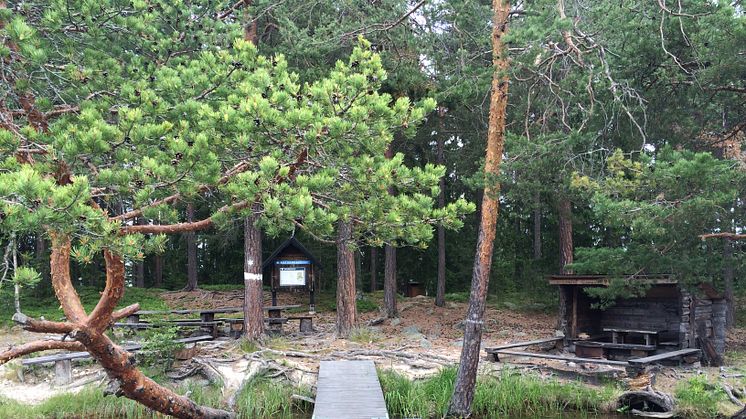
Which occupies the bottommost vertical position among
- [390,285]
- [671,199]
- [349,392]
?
[349,392]

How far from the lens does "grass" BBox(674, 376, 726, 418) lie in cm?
891

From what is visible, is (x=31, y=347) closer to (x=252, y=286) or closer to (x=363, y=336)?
(x=252, y=286)

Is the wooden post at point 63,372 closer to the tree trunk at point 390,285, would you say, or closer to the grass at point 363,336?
the grass at point 363,336

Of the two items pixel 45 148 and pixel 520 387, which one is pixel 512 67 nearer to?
pixel 520 387

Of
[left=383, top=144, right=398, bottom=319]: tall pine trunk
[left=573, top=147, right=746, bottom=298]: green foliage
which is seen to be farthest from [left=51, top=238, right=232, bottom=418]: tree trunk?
[left=383, top=144, right=398, bottom=319]: tall pine trunk

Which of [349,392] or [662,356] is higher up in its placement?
[349,392]

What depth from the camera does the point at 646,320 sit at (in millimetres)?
13141

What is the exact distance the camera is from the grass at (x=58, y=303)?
58.2 ft

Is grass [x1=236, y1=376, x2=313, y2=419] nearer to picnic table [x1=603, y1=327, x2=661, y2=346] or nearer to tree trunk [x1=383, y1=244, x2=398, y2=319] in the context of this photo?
picnic table [x1=603, y1=327, x2=661, y2=346]

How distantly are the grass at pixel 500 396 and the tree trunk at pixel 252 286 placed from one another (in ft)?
12.0

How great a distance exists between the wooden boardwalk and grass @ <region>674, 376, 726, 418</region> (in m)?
4.93

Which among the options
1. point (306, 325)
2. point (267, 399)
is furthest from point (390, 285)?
point (267, 399)

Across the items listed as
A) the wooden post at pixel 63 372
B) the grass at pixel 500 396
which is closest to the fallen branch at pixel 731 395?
the grass at pixel 500 396

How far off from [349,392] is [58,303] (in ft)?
49.2
